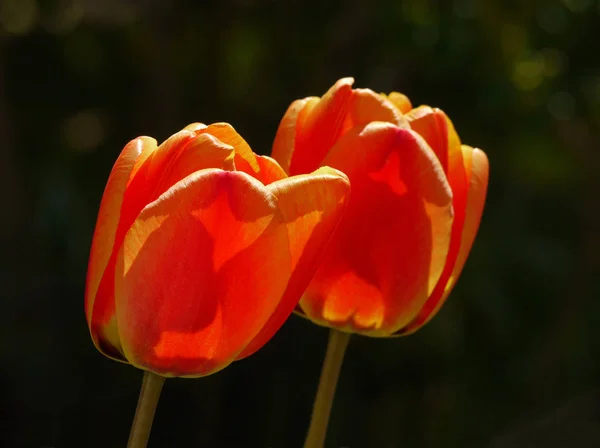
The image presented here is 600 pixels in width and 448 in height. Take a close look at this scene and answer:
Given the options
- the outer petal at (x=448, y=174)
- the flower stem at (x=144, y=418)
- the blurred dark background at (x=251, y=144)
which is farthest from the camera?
the blurred dark background at (x=251, y=144)

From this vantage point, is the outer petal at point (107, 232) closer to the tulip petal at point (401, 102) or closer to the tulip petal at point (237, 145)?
the tulip petal at point (237, 145)

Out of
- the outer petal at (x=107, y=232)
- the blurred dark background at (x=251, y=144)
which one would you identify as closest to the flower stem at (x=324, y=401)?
the outer petal at (x=107, y=232)

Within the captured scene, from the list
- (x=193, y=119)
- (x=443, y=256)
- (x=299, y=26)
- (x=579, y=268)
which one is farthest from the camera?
(x=579, y=268)

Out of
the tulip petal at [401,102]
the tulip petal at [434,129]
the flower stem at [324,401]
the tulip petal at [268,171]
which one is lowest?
the flower stem at [324,401]

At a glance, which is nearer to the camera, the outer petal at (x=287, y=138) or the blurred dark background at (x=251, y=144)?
the outer petal at (x=287, y=138)

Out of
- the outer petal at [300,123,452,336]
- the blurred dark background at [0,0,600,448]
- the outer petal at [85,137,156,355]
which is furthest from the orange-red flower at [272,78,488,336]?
the blurred dark background at [0,0,600,448]

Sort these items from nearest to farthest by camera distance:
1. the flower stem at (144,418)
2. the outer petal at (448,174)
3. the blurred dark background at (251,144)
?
1. the flower stem at (144,418)
2. the outer petal at (448,174)
3. the blurred dark background at (251,144)

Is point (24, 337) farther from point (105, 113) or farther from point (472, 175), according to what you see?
point (472, 175)

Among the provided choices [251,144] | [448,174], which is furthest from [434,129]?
[251,144]

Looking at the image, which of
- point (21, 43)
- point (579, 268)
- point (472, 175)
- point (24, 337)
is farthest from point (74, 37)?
point (472, 175)
